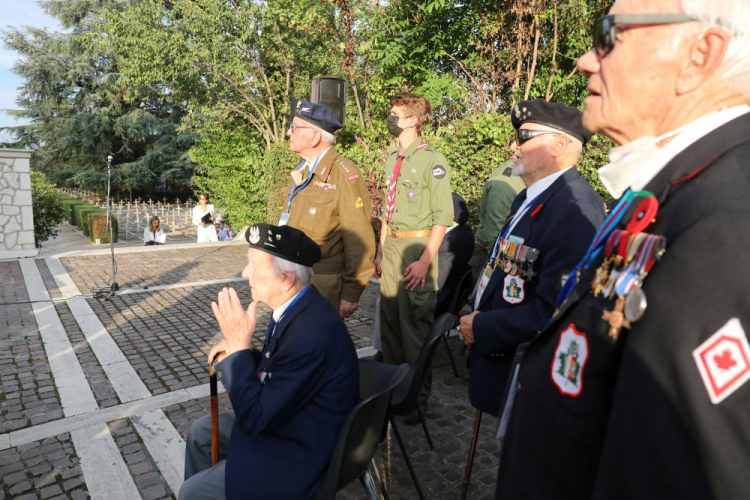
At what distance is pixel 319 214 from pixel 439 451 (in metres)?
1.90

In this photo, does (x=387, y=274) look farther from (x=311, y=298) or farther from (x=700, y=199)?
(x=700, y=199)

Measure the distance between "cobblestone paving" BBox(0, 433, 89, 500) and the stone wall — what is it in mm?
9180

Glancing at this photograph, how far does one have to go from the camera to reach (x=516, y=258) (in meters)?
2.23

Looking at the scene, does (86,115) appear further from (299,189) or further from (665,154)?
(665,154)

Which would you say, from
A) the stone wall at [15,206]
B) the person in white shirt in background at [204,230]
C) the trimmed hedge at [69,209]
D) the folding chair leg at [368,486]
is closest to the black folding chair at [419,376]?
the folding chair leg at [368,486]

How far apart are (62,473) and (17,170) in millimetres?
10511

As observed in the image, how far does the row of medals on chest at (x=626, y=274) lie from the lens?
0.84 metres

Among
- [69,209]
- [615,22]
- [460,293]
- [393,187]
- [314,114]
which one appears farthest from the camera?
[69,209]

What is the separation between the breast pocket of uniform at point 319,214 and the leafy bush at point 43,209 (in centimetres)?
1370

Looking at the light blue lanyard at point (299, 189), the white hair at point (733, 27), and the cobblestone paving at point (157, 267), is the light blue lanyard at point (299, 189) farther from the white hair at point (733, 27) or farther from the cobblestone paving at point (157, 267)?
the cobblestone paving at point (157, 267)

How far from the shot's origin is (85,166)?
30.8 meters

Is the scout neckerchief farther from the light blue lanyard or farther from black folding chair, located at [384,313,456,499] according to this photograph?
black folding chair, located at [384,313,456,499]

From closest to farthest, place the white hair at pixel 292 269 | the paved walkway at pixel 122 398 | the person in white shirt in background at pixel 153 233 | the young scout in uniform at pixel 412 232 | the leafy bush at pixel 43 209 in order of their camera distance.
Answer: the white hair at pixel 292 269, the paved walkway at pixel 122 398, the young scout in uniform at pixel 412 232, the person in white shirt in background at pixel 153 233, the leafy bush at pixel 43 209

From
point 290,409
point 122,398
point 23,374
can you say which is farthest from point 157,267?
point 290,409
